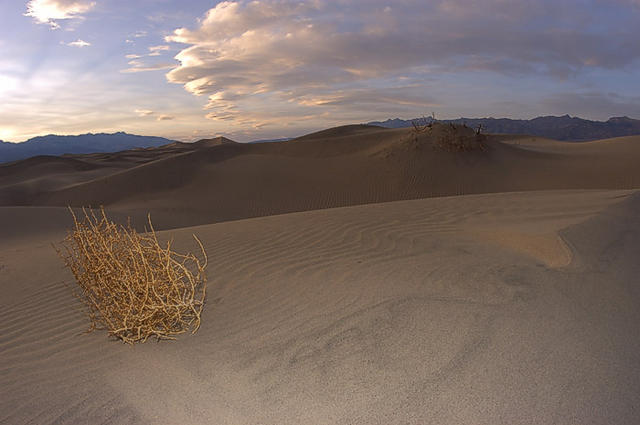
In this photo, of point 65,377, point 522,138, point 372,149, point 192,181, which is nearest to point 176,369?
point 65,377

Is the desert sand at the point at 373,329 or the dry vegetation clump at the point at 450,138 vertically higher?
the dry vegetation clump at the point at 450,138

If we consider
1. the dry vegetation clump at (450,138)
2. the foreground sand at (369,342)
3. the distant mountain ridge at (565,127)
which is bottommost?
the foreground sand at (369,342)

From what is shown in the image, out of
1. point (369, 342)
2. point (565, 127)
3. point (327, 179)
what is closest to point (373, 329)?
point (369, 342)

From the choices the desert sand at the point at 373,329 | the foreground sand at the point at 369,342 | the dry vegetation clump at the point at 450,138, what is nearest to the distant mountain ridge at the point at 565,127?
the dry vegetation clump at the point at 450,138

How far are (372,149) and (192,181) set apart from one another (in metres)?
9.08

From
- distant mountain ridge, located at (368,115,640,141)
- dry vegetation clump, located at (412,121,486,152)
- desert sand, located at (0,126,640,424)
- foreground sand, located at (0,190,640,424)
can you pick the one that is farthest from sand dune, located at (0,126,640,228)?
distant mountain ridge, located at (368,115,640,141)

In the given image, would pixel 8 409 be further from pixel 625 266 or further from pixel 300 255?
pixel 625 266

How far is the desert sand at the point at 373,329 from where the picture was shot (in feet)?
7.94

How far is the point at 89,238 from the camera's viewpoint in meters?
3.54

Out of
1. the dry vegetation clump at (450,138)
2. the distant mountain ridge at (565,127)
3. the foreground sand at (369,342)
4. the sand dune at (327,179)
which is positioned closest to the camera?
the foreground sand at (369,342)

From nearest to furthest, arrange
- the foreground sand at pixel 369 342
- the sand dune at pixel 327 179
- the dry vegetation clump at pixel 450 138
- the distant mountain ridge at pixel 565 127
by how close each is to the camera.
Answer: the foreground sand at pixel 369 342
the sand dune at pixel 327 179
the dry vegetation clump at pixel 450 138
the distant mountain ridge at pixel 565 127

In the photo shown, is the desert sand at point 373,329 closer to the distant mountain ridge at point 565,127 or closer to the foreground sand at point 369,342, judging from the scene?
the foreground sand at point 369,342

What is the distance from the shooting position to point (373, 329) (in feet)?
10.4

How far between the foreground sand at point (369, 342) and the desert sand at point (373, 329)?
0.01 m
